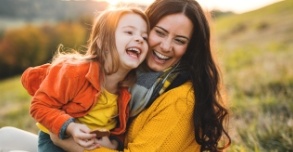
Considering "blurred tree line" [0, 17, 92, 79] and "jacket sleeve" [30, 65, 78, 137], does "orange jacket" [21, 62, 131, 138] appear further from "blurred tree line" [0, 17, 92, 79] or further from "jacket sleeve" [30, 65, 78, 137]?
"blurred tree line" [0, 17, 92, 79]

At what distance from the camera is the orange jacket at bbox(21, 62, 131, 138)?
2.54 meters

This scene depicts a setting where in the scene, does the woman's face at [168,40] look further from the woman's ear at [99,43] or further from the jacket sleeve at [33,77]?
the jacket sleeve at [33,77]

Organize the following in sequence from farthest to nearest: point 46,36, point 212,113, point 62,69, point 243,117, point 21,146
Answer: point 46,36 < point 243,117 < point 21,146 < point 212,113 < point 62,69

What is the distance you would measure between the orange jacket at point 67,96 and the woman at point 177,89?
7.1 inches

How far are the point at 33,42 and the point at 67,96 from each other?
5073cm

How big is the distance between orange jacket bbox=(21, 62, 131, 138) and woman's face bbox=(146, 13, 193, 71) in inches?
13.4

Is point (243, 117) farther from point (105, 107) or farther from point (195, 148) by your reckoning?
Answer: point (105, 107)

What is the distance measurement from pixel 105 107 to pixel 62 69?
1.25ft

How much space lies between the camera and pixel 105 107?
9.19 ft

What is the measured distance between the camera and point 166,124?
2.63 metres

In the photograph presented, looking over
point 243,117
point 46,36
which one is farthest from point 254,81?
point 46,36

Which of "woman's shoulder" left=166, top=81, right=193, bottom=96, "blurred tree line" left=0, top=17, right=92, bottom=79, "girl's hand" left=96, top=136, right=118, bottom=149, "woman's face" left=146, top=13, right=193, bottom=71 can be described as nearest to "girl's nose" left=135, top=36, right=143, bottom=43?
"woman's face" left=146, top=13, right=193, bottom=71

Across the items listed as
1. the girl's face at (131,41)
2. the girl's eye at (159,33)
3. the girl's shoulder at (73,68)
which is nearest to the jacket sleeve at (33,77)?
the girl's shoulder at (73,68)

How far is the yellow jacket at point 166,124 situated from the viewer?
2.60 m
